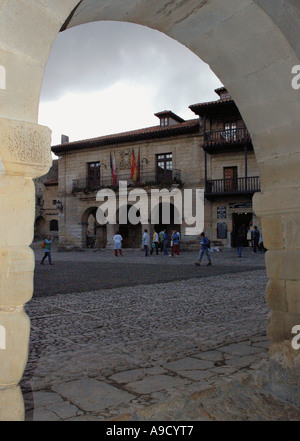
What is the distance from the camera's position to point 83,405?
244 centimetres

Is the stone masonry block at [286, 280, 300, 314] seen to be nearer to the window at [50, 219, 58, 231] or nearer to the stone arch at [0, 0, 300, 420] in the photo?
the stone arch at [0, 0, 300, 420]

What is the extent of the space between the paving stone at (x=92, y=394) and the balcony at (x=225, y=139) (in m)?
21.5

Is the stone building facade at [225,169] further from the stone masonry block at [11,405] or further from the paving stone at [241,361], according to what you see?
the stone masonry block at [11,405]

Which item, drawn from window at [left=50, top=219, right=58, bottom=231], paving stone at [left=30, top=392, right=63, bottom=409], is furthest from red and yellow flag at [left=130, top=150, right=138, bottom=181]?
paving stone at [left=30, top=392, right=63, bottom=409]

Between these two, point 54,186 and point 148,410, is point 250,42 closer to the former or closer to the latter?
point 148,410

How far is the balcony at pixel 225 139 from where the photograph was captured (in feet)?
75.7

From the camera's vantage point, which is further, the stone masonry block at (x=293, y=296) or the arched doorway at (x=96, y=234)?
the arched doorway at (x=96, y=234)

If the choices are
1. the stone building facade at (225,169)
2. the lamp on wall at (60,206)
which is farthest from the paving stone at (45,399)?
the lamp on wall at (60,206)

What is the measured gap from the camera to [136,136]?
26516mm

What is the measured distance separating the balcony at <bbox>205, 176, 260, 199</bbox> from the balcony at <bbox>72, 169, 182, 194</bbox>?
2.06 m

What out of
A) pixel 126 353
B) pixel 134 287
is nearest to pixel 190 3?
pixel 126 353

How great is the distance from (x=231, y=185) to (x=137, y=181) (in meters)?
6.44

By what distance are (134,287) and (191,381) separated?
5.40 meters

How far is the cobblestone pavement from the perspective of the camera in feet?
8.05
